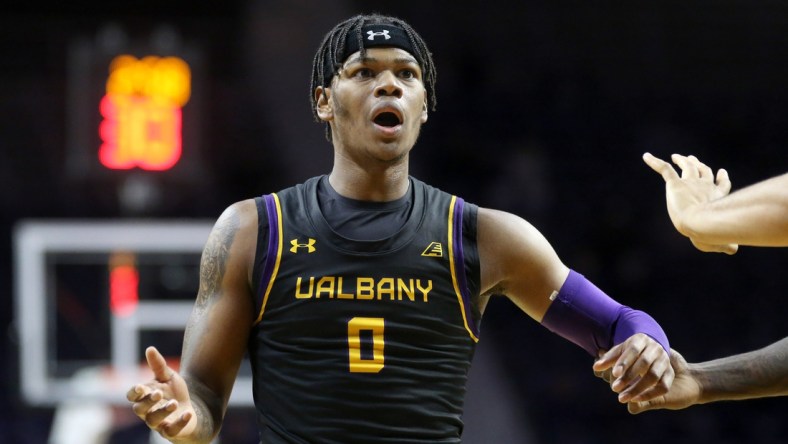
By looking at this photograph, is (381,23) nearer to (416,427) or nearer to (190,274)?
(416,427)

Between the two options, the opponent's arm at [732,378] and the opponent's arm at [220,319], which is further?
the opponent's arm at [732,378]

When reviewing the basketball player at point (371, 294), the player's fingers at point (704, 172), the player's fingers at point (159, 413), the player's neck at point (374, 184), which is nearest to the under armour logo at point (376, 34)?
the basketball player at point (371, 294)

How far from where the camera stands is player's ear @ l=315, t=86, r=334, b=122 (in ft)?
11.2

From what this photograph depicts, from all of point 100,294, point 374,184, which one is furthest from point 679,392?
point 100,294

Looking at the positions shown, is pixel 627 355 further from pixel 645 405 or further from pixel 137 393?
pixel 137 393

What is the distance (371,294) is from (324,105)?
25.3 inches

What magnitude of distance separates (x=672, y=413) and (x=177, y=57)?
5148mm

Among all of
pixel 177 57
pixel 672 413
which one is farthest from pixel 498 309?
pixel 177 57

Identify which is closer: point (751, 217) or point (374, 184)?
point (751, 217)

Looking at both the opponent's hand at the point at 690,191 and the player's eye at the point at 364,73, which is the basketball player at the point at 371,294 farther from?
the opponent's hand at the point at 690,191

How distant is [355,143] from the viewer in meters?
3.28

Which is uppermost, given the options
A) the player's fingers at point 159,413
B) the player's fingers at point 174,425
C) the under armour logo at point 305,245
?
the under armour logo at point 305,245

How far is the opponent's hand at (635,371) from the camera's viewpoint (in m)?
2.92

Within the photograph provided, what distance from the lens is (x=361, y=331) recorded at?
3102 millimetres
